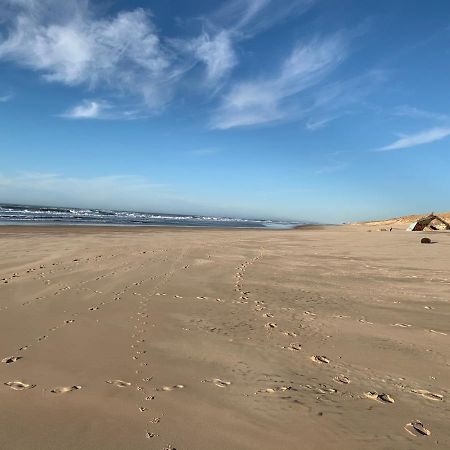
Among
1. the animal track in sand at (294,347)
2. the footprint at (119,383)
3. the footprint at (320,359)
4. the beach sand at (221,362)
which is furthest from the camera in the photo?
the animal track in sand at (294,347)

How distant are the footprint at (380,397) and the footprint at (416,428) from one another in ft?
1.18

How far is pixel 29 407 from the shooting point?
3264mm

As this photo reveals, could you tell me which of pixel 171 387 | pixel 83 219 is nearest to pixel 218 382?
pixel 171 387

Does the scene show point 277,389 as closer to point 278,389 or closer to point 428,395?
point 278,389

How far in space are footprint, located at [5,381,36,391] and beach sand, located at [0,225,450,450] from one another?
11 mm

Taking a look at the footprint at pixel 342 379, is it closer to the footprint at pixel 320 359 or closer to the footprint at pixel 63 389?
the footprint at pixel 320 359

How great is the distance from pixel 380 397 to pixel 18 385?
367 cm

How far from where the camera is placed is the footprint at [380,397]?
3.56 meters

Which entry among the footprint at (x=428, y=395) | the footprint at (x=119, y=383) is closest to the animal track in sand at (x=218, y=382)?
the footprint at (x=119, y=383)

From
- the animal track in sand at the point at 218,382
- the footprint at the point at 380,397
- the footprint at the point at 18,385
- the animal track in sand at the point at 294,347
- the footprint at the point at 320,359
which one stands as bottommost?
the footprint at the point at 18,385

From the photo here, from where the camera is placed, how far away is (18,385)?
3.65m

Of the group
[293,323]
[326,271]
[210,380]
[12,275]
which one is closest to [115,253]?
[12,275]

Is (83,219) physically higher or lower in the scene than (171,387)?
higher

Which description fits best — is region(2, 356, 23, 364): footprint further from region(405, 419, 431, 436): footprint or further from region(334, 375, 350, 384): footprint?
region(405, 419, 431, 436): footprint
